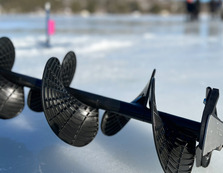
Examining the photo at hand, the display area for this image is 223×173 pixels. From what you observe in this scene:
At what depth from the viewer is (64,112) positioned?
1358 mm

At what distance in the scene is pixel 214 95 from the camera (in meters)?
1.03

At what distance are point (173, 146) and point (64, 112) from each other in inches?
21.7

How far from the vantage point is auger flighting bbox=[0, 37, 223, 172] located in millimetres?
1035

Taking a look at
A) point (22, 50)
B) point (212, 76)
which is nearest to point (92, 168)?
point (212, 76)

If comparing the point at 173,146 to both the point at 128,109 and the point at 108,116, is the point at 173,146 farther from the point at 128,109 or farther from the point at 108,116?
the point at 108,116

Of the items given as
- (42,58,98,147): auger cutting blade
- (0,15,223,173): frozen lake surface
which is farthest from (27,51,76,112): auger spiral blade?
(42,58,98,147): auger cutting blade

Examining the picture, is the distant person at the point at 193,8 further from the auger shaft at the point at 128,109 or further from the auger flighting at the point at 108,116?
the auger shaft at the point at 128,109

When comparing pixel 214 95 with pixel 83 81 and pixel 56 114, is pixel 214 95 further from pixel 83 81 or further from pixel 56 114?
pixel 83 81

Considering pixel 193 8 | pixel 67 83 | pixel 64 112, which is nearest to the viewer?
pixel 64 112

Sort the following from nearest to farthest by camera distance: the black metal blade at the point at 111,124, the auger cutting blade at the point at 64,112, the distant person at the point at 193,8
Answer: the auger cutting blade at the point at 64,112 < the black metal blade at the point at 111,124 < the distant person at the point at 193,8

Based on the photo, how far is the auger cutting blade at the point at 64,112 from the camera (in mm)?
1257

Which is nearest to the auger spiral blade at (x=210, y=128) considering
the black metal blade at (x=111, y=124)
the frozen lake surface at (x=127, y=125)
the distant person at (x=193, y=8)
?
the frozen lake surface at (x=127, y=125)

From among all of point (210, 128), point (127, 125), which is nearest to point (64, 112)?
point (127, 125)

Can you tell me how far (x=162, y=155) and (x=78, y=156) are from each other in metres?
0.48
